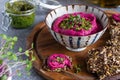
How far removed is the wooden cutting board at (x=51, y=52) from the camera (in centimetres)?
78

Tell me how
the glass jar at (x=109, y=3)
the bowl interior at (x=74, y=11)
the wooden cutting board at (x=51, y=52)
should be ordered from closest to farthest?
1. the wooden cutting board at (x=51, y=52)
2. the bowl interior at (x=74, y=11)
3. the glass jar at (x=109, y=3)

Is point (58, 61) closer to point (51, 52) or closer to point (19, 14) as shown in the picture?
point (51, 52)

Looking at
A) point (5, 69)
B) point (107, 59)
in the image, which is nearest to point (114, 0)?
point (107, 59)

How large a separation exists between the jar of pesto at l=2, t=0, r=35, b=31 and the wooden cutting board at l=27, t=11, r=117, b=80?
0.15 feet

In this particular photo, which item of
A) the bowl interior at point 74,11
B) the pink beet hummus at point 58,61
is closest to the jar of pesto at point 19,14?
the bowl interior at point 74,11

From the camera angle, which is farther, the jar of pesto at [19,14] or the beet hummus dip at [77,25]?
the jar of pesto at [19,14]

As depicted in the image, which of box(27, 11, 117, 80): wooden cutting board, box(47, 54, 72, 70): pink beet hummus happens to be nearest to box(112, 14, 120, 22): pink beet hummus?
box(27, 11, 117, 80): wooden cutting board

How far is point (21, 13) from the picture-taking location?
38.8 inches

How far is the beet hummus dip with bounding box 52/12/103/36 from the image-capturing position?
0.84 metres

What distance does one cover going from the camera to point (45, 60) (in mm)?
822

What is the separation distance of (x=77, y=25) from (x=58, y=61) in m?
0.13

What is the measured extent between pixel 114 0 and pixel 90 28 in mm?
328

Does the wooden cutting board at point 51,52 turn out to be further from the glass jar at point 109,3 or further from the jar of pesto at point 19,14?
the glass jar at point 109,3

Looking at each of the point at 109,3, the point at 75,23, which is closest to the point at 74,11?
the point at 75,23
